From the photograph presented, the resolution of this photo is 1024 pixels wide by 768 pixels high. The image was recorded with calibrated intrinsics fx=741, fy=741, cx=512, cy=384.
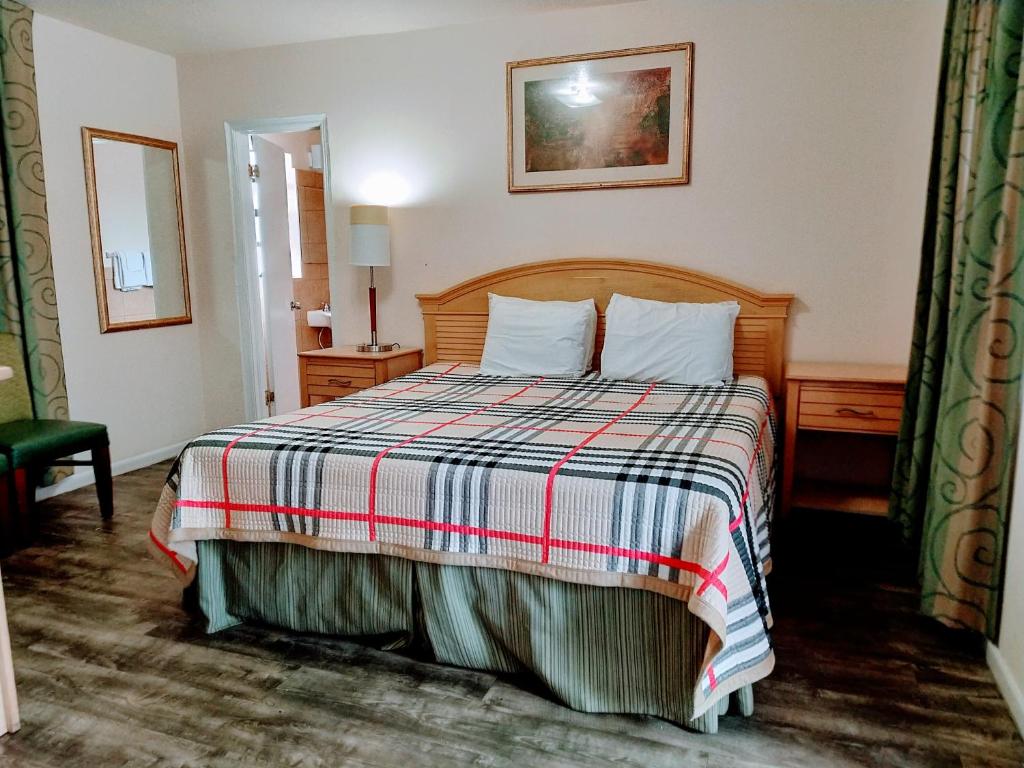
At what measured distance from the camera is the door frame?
14.3ft

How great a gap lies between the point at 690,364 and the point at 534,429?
1137 mm

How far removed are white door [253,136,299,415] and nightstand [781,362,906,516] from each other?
9.63ft

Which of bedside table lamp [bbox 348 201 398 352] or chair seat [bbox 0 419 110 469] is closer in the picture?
chair seat [bbox 0 419 110 469]

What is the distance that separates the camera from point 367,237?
4008mm

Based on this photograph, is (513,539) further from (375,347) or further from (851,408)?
(375,347)

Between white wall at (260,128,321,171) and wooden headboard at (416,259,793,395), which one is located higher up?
white wall at (260,128,321,171)

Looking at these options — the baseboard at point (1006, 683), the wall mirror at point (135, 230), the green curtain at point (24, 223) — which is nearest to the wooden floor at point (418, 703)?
the baseboard at point (1006, 683)

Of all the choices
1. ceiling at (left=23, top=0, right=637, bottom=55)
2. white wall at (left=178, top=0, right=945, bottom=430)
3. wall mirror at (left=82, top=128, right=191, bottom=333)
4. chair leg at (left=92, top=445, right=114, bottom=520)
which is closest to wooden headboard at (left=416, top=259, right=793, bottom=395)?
white wall at (left=178, top=0, right=945, bottom=430)

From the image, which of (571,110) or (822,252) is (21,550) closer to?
(571,110)

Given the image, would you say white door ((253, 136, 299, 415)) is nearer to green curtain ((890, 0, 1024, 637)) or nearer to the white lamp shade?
the white lamp shade

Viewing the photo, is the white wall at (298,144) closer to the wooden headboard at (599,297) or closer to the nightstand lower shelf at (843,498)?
the wooden headboard at (599,297)

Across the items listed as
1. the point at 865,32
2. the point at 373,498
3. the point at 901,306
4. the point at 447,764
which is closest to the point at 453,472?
the point at 373,498

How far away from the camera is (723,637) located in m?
1.73

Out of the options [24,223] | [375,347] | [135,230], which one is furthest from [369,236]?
[24,223]
